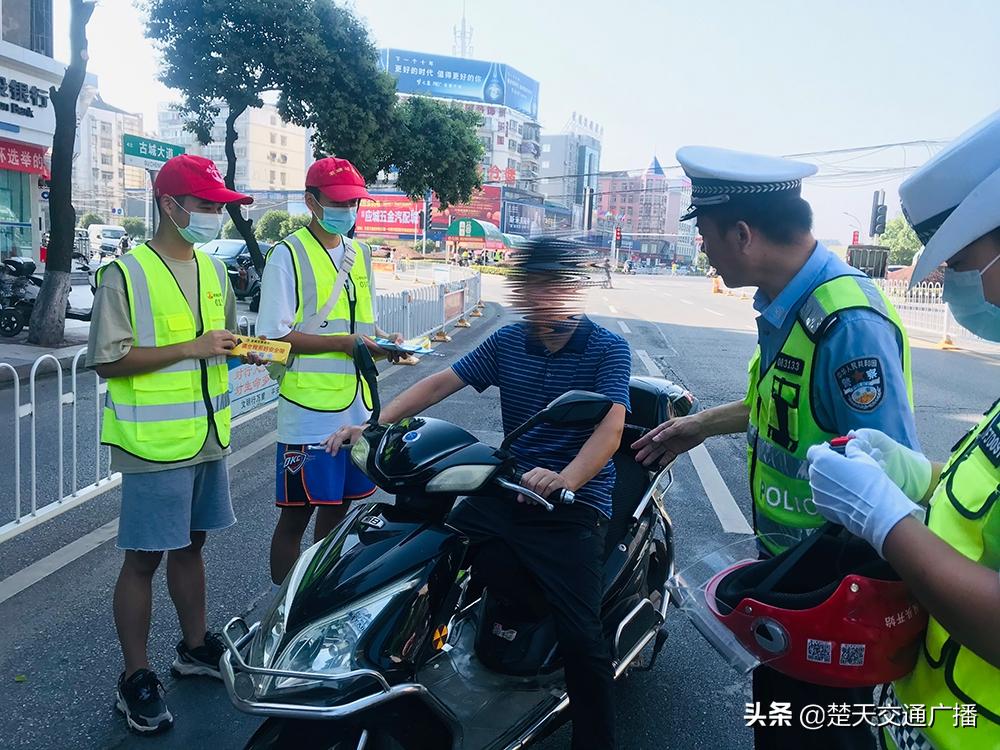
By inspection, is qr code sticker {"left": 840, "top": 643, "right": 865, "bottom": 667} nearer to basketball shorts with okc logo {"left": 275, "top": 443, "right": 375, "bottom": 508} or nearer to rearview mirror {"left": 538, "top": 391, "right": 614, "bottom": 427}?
rearview mirror {"left": 538, "top": 391, "right": 614, "bottom": 427}

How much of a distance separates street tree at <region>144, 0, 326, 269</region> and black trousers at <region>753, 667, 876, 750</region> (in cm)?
1247

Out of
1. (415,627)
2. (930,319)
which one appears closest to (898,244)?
(930,319)

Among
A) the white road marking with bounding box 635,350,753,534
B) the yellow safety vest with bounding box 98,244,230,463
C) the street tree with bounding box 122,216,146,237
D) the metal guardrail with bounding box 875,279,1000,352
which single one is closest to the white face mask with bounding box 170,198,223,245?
the yellow safety vest with bounding box 98,244,230,463

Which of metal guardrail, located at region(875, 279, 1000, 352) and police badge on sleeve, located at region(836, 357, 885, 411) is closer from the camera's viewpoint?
police badge on sleeve, located at region(836, 357, 885, 411)

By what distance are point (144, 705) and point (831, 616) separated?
2.33 meters

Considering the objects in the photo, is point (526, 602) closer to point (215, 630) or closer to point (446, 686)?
point (446, 686)

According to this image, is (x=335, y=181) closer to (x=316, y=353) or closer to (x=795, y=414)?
(x=316, y=353)

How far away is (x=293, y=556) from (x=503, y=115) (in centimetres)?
9709

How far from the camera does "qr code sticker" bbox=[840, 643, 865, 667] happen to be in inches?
55.9

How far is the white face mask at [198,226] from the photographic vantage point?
9.70ft

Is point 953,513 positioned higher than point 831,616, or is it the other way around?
point 953,513

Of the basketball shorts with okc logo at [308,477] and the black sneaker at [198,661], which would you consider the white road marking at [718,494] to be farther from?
the black sneaker at [198,661]

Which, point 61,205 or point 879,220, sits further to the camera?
point 879,220

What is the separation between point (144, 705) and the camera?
274cm
